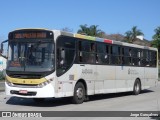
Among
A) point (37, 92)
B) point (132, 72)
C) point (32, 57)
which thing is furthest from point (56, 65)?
point (132, 72)

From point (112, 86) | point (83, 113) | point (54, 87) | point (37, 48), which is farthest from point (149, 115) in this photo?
point (112, 86)

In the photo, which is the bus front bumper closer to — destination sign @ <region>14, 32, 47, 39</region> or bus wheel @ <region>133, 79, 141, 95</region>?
destination sign @ <region>14, 32, 47, 39</region>

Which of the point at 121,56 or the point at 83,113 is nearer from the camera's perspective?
the point at 83,113

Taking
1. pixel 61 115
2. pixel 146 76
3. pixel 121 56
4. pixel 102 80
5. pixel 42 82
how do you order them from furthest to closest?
pixel 146 76 < pixel 121 56 < pixel 102 80 < pixel 42 82 < pixel 61 115

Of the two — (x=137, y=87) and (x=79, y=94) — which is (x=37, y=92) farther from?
(x=137, y=87)

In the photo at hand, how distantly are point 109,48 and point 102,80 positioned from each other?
178 cm

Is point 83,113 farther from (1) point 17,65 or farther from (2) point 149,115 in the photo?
(1) point 17,65

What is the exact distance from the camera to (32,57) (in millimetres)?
15773

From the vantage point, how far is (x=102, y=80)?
64.3ft

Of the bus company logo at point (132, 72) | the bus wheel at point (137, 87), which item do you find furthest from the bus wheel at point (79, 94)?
the bus wheel at point (137, 87)

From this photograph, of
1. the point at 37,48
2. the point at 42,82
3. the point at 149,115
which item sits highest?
the point at 37,48

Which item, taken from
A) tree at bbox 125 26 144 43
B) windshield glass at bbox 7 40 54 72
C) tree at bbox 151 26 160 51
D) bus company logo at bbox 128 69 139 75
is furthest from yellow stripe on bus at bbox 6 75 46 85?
tree at bbox 125 26 144 43

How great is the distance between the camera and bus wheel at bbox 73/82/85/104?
1698cm

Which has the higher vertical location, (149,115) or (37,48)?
(37,48)
